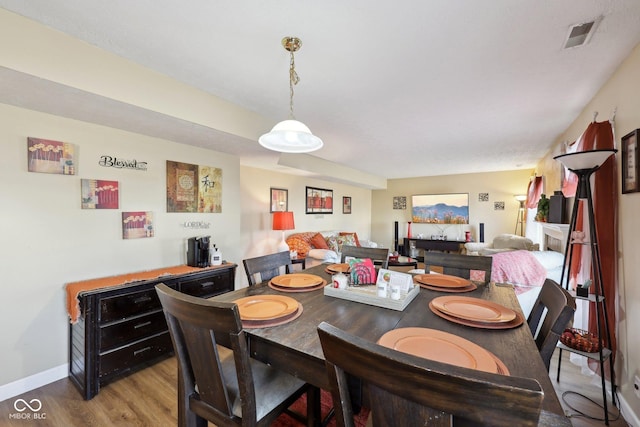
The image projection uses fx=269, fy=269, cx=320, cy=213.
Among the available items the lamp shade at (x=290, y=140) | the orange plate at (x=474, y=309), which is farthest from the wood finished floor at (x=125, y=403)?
the lamp shade at (x=290, y=140)

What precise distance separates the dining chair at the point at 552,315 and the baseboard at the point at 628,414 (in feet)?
3.25

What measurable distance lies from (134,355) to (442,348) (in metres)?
2.32

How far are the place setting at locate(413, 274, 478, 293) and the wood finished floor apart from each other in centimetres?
110

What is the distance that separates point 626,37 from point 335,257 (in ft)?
12.5

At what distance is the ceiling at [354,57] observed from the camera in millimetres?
1364

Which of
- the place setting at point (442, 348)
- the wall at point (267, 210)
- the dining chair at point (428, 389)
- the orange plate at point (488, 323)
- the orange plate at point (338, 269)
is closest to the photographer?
the dining chair at point (428, 389)

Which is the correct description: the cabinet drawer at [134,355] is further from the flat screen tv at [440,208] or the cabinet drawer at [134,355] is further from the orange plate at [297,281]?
the flat screen tv at [440,208]

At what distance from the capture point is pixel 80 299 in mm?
1913

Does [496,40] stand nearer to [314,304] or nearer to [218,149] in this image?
[314,304]

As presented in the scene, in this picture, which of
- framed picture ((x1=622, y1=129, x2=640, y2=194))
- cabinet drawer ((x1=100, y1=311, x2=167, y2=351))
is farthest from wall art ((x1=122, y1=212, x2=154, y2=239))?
framed picture ((x1=622, y1=129, x2=640, y2=194))

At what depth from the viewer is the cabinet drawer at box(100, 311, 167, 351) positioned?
1979mm

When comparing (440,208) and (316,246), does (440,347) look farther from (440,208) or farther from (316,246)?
(440,208)

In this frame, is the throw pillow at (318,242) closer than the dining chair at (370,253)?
No

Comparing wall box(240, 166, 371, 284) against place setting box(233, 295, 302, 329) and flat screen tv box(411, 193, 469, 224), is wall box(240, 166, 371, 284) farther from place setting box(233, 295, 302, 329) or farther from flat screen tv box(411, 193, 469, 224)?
place setting box(233, 295, 302, 329)
